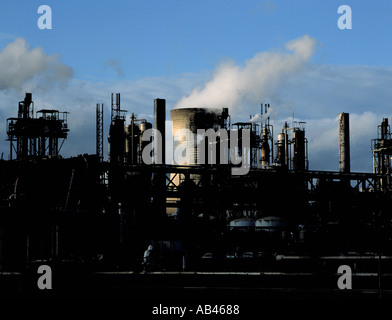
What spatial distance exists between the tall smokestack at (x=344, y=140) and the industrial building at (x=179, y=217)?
0.33 feet

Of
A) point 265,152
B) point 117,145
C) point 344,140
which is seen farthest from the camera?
point 265,152

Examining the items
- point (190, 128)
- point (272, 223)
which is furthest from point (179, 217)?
point (190, 128)

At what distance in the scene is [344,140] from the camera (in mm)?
59469

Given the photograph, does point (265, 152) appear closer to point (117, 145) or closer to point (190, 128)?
point (190, 128)

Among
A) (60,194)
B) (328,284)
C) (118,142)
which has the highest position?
(118,142)

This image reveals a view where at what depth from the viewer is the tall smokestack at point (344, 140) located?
59625mm

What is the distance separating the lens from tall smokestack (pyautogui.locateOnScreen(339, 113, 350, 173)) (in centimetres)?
5962

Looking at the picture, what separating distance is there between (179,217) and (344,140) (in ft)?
78.9

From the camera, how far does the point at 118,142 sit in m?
56.0

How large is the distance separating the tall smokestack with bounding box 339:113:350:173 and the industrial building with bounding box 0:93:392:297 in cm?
10

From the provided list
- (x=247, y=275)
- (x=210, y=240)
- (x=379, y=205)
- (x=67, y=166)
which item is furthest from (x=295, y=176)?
(x=247, y=275)

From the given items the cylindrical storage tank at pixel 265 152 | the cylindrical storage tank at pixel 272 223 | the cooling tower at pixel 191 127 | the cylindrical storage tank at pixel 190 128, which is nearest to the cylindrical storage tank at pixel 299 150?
the cylindrical storage tank at pixel 265 152
